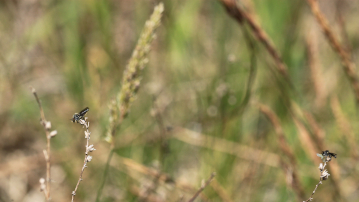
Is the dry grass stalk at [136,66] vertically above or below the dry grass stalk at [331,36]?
below

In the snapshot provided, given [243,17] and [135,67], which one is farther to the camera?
[243,17]

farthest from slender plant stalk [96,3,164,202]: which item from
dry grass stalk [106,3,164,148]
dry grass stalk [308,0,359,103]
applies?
dry grass stalk [308,0,359,103]

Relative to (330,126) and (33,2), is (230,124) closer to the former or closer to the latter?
(330,126)

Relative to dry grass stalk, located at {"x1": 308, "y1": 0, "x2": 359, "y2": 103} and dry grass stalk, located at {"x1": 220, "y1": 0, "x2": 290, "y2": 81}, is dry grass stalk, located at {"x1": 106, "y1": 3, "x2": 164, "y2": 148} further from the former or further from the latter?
dry grass stalk, located at {"x1": 308, "y1": 0, "x2": 359, "y2": 103}

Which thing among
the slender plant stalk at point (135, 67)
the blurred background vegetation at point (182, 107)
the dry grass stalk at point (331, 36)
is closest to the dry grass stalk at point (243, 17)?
the blurred background vegetation at point (182, 107)

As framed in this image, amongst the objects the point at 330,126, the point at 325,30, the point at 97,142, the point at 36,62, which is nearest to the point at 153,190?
the point at 97,142

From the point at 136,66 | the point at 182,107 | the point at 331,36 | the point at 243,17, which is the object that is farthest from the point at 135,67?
the point at 182,107

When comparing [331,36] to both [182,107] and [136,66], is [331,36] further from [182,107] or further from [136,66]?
[182,107]

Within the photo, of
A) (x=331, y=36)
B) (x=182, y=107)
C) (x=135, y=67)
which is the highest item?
(x=182, y=107)

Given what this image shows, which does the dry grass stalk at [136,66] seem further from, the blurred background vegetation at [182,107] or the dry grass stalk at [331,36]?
the dry grass stalk at [331,36]
